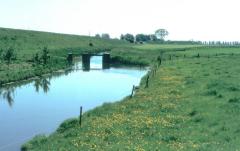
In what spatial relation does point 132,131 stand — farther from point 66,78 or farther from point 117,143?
point 66,78

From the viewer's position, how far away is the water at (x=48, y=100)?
29.2 metres

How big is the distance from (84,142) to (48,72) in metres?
45.0

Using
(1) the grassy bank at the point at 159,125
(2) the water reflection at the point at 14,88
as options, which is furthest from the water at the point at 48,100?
(1) the grassy bank at the point at 159,125


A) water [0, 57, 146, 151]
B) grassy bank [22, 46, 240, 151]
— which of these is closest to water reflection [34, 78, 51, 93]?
water [0, 57, 146, 151]

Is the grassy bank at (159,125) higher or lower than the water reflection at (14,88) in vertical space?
higher

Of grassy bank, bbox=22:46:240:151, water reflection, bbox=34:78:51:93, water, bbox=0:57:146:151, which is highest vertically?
grassy bank, bbox=22:46:240:151

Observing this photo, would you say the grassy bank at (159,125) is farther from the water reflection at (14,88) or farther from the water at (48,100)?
the water reflection at (14,88)

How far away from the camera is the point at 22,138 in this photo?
27.1 metres

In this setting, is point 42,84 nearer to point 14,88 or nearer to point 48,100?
point 14,88

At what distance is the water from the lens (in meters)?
29.2

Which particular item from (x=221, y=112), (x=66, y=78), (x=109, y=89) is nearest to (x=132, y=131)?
(x=221, y=112)

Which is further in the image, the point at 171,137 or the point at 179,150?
the point at 171,137

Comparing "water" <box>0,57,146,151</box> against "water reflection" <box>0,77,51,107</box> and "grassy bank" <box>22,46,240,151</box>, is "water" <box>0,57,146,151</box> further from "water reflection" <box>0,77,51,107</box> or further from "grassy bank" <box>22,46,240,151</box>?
"grassy bank" <box>22,46,240,151</box>

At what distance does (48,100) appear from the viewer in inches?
1662
